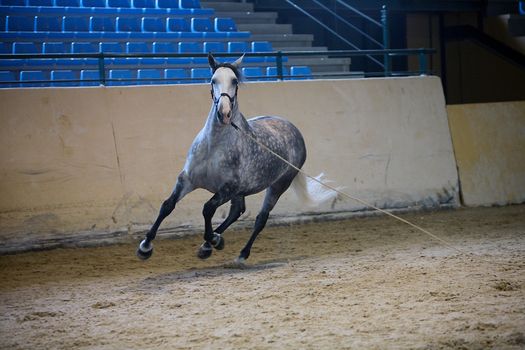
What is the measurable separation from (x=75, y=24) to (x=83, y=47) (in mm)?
908

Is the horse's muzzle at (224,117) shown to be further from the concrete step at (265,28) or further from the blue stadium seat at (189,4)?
the concrete step at (265,28)

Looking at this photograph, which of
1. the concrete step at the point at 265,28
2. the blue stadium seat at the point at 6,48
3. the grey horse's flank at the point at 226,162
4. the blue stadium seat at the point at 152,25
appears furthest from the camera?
the concrete step at the point at 265,28

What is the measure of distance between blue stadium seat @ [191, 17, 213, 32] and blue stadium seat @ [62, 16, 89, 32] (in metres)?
1.93

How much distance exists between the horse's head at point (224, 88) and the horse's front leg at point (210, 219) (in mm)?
852

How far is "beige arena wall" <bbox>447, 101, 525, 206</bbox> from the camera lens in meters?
11.8

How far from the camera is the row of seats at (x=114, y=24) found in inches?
477

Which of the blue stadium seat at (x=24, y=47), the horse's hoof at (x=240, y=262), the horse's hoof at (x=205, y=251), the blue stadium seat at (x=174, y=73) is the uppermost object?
the blue stadium seat at (x=24, y=47)

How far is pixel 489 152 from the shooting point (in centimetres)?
1190

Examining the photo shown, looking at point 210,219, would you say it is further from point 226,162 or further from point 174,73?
point 174,73

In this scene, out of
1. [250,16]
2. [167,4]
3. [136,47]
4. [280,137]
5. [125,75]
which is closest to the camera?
[280,137]

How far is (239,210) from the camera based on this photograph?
8.01 m

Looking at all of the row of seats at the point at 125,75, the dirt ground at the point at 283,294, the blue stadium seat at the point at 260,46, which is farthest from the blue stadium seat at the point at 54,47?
the dirt ground at the point at 283,294

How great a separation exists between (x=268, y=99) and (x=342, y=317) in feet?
18.3

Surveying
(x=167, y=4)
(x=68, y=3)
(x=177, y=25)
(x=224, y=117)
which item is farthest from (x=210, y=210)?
(x=167, y=4)
